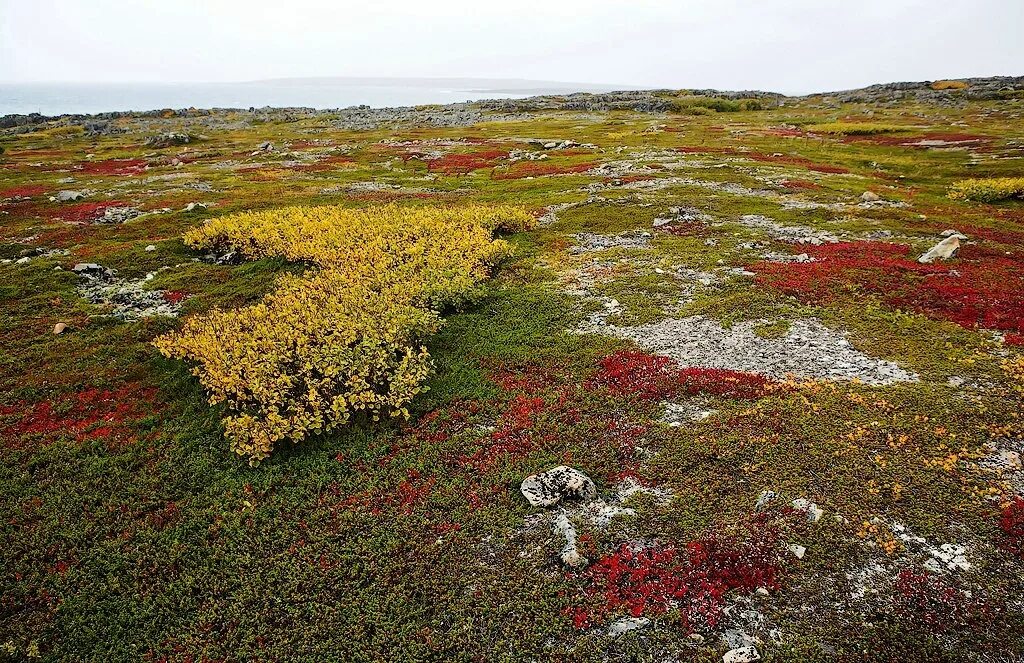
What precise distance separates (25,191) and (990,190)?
91.2 m

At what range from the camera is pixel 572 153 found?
252ft

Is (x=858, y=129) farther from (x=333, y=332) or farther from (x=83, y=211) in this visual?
(x=83, y=211)

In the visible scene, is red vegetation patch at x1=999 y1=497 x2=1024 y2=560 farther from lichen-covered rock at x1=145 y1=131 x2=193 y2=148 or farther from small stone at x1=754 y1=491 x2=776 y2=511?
lichen-covered rock at x1=145 y1=131 x2=193 y2=148

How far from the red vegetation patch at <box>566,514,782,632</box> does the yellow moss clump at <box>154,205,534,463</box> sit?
28.2 feet

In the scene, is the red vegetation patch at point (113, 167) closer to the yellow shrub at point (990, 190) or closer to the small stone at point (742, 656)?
the small stone at point (742, 656)

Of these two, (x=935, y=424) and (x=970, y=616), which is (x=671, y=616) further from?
(x=935, y=424)

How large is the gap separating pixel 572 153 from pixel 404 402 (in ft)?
212

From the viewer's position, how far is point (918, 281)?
26.6 meters

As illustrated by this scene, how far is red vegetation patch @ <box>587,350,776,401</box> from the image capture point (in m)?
18.6

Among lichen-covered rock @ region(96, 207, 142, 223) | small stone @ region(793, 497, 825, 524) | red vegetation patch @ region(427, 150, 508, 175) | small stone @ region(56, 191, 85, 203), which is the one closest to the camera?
small stone @ region(793, 497, 825, 524)

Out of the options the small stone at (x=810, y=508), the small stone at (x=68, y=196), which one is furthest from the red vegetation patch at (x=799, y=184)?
the small stone at (x=68, y=196)

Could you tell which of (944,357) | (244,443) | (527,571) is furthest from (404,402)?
(944,357)

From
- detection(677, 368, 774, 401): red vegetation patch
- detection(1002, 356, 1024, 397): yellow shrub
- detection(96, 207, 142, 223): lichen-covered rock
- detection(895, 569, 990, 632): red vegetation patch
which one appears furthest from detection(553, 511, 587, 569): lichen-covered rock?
detection(96, 207, 142, 223): lichen-covered rock

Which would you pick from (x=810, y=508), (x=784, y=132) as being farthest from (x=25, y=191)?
(x=784, y=132)
